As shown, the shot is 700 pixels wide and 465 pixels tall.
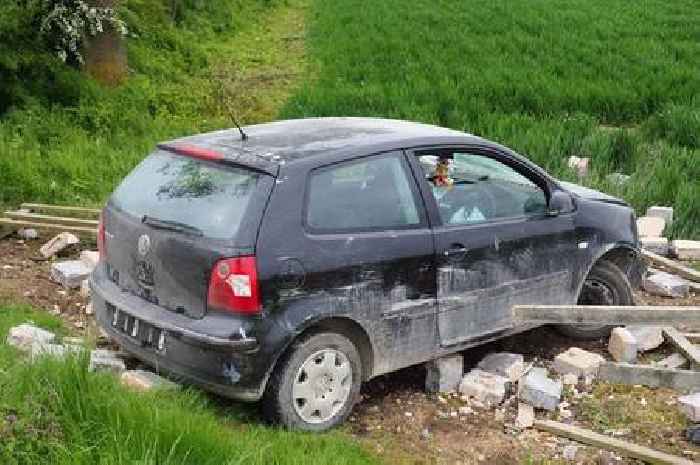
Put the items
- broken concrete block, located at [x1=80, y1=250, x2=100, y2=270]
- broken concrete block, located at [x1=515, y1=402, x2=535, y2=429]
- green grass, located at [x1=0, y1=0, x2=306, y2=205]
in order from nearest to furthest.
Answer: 1. broken concrete block, located at [x1=515, y1=402, x2=535, y2=429]
2. broken concrete block, located at [x1=80, y1=250, x2=100, y2=270]
3. green grass, located at [x1=0, y1=0, x2=306, y2=205]

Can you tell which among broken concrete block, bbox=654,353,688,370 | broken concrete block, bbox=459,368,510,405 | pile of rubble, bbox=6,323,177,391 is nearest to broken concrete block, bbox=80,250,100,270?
pile of rubble, bbox=6,323,177,391

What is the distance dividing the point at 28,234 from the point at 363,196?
4.37 meters

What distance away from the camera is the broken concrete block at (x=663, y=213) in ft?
31.6

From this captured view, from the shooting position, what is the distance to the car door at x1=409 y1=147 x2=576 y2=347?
5910 millimetres

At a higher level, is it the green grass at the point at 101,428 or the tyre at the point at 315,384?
the green grass at the point at 101,428

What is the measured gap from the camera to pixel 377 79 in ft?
54.0

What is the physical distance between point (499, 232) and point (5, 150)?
635 cm

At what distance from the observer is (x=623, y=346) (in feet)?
21.4

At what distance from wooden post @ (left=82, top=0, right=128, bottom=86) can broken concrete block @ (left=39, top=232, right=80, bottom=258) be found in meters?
6.14

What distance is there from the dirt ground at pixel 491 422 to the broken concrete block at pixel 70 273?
0.64 metres

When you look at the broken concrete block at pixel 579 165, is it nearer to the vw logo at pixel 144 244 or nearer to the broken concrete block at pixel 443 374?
the broken concrete block at pixel 443 374

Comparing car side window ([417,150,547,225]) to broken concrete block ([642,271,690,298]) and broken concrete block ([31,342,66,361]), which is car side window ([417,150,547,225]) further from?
broken concrete block ([31,342,66,361])

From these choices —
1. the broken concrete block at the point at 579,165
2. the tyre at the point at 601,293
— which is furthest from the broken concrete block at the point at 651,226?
the tyre at the point at 601,293

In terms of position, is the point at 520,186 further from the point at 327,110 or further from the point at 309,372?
the point at 327,110
